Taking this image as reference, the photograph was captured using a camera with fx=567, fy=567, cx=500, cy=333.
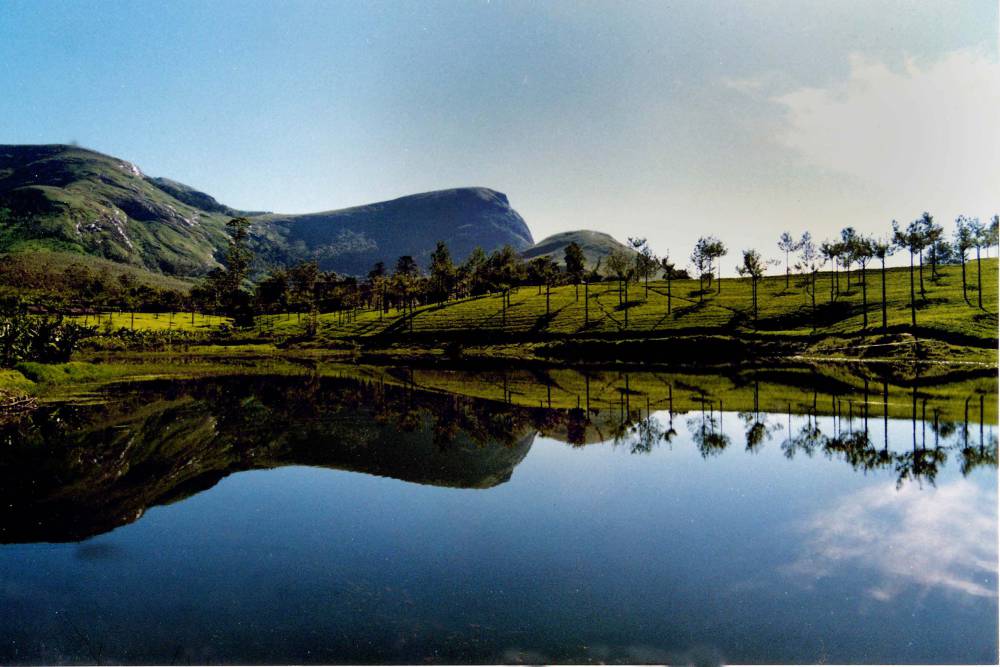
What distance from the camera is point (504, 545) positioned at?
19438mm

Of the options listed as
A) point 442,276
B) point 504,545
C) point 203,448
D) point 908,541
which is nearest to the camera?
point 908,541

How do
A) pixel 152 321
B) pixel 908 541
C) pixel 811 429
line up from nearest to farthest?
pixel 908 541, pixel 811 429, pixel 152 321

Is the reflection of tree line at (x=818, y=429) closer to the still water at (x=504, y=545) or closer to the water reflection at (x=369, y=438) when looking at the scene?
the water reflection at (x=369, y=438)

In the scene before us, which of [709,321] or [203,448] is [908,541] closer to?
[203,448]

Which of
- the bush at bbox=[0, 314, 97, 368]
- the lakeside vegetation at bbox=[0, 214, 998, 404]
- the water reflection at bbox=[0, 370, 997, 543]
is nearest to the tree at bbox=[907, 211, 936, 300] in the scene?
the lakeside vegetation at bbox=[0, 214, 998, 404]

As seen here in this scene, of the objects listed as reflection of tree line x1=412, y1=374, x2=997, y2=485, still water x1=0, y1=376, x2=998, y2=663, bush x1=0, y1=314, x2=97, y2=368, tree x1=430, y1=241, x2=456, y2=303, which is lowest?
still water x1=0, y1=376, x2=998, y2=663

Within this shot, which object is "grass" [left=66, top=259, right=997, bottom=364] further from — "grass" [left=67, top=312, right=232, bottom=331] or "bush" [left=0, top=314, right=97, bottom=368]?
"bush" [left=0, top=314, right=97, bottom=368]

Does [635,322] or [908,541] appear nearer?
[908,541]

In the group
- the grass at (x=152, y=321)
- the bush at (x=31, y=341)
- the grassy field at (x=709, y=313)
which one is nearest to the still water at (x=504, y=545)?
the bush at (x=31, y=341)

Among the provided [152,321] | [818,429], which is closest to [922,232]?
[818,429]

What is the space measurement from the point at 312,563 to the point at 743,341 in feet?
353

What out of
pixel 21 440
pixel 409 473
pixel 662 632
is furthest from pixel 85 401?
pixel 662 632

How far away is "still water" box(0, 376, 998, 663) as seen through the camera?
13.6m

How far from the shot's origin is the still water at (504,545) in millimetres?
13609
